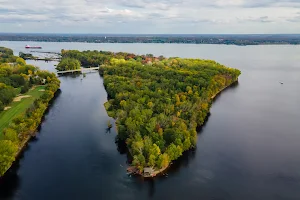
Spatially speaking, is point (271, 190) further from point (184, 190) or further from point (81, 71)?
point (81, 71)

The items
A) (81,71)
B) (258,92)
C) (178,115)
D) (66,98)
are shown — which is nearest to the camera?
(178,115)

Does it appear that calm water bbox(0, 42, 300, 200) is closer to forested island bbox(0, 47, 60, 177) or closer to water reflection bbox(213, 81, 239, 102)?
forested island bbox(0, 47, 60, 177)

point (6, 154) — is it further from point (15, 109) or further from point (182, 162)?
point (15, 109)

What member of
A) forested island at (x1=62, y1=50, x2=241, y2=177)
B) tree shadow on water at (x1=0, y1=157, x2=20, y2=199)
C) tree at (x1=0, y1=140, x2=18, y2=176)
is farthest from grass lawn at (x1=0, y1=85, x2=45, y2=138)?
forested island at (x1=62, y1=50, x2=241, y2=177)

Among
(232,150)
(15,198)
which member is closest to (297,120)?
(232,150)

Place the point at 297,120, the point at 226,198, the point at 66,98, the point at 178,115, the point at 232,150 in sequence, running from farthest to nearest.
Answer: the point at 66,98, the point at 297,120, the point at 178,115, the point at 232,150, the point at 226,198

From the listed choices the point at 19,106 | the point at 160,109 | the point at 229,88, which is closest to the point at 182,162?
the point at 160,109
